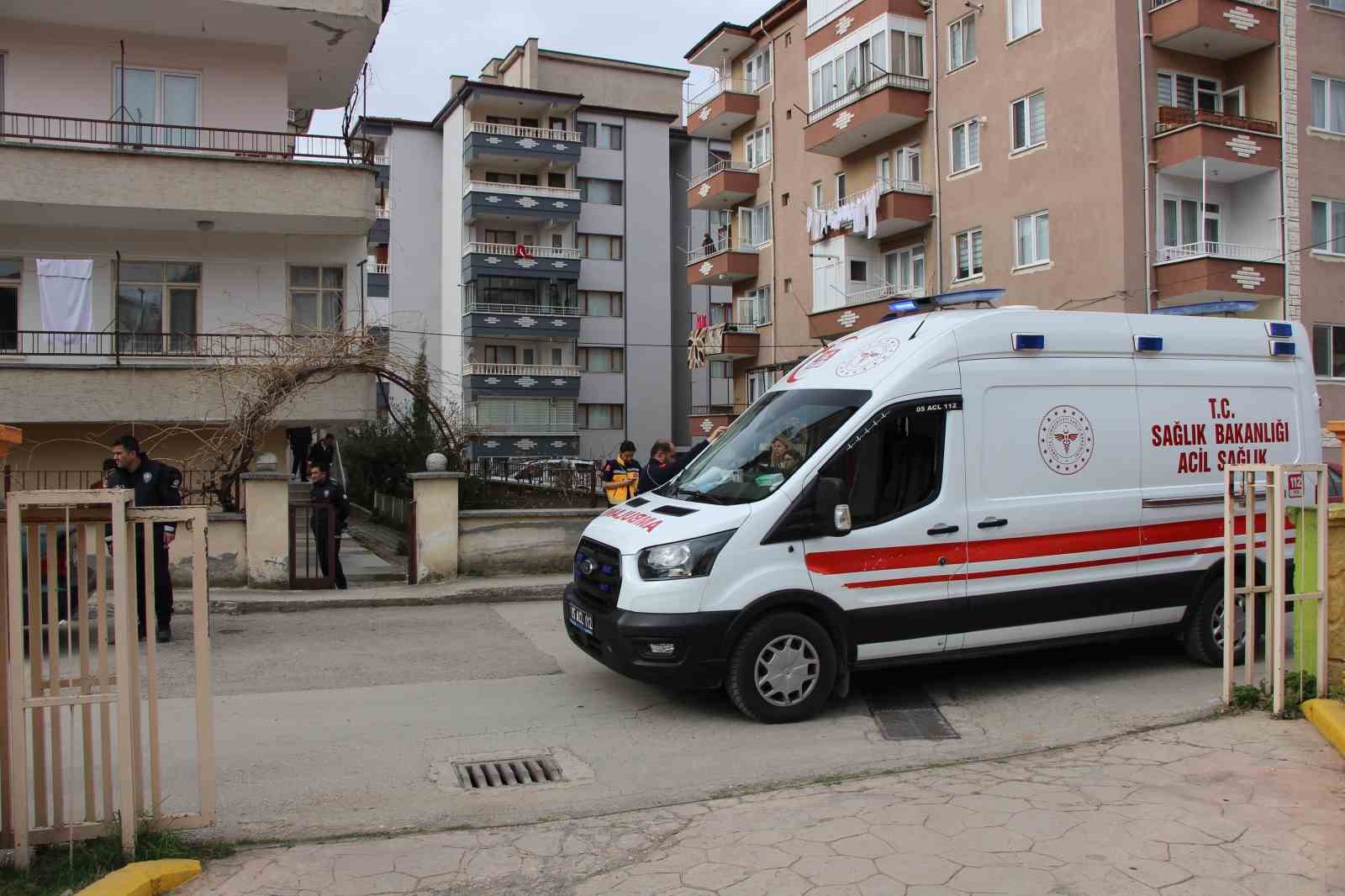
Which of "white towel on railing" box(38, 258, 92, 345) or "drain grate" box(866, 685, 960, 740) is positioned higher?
"white towel on railing" box(38, 258, 92, 345)

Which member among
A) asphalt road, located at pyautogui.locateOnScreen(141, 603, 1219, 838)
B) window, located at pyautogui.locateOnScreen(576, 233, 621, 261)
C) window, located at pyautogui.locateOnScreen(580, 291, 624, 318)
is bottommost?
asphalt road, located at pyautogui.locateOnScreen(141, 603, 1219, 838)

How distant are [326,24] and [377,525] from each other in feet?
31.8

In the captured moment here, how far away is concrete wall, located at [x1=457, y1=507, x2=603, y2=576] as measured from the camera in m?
13.5

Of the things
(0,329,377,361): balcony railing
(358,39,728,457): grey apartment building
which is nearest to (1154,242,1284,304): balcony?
(0,329,377,361): balcony railing

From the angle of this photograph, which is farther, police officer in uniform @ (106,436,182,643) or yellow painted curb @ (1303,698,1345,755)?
police officer in uniform @ (106,436,182,643)

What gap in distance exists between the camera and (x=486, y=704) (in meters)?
7.59

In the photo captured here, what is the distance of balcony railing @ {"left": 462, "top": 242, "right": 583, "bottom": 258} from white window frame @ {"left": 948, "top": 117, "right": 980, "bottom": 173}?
22542 millimetres

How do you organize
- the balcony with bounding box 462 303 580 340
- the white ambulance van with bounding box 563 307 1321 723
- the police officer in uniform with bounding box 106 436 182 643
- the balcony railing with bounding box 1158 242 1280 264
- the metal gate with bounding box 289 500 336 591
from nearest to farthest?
the white ambulance van with bounding box 563 307 1321 723 → the police officer in uniform with bounding box 106 436 182 643 → the metal gate with bounding box 289 500 336 591 → the balcony railing with bounding box 1158 242 1280 264 → the balcony with bounding box 462 303 580 340

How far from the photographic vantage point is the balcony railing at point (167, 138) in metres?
17.3

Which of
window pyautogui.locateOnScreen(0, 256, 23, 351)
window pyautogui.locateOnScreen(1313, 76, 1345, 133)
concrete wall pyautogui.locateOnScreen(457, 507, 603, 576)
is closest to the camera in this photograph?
concrete wall pyautogui.locateOnScreen(457, 507, 603, 576)

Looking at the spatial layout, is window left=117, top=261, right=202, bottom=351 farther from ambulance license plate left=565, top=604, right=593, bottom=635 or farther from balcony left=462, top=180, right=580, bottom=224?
balcony left=462, top=180, right=580, bottom=224

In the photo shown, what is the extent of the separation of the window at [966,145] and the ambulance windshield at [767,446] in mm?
22404

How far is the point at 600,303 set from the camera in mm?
49656

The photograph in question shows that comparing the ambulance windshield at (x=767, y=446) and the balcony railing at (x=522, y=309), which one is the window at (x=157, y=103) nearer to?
the ambulance windshield at (x=767, y=446)
